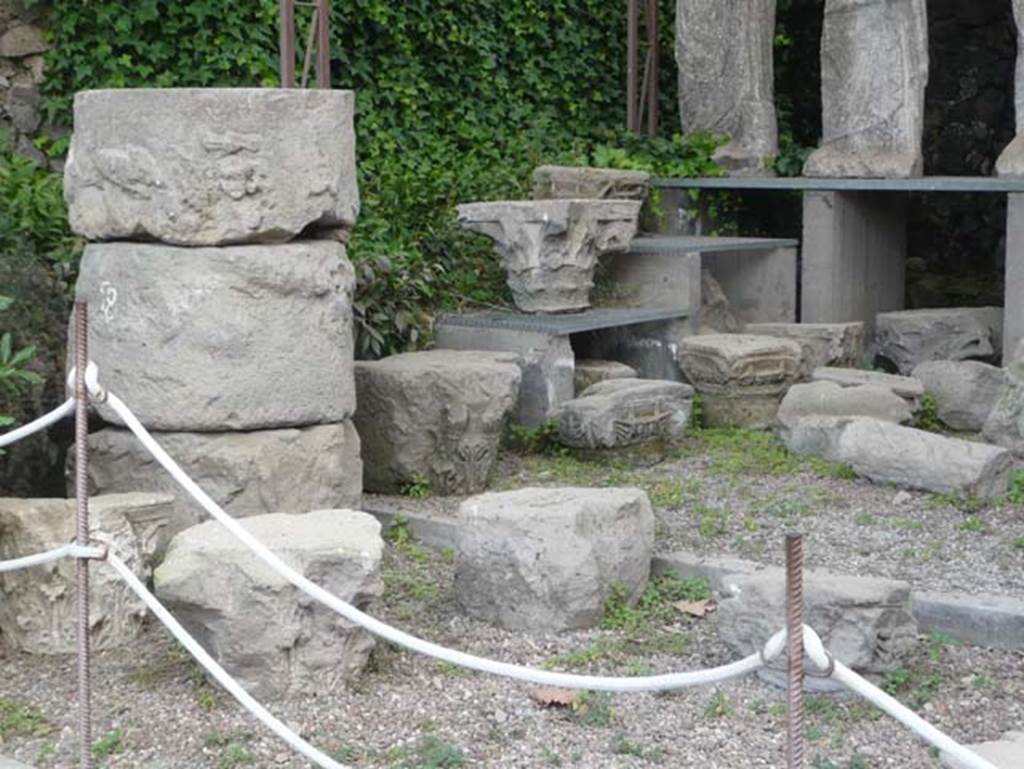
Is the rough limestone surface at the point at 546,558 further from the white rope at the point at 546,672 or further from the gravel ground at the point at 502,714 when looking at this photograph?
the white rope at the point at 546,672

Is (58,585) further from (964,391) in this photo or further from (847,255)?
(847,255)

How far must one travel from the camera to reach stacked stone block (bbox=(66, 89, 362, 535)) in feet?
19.2

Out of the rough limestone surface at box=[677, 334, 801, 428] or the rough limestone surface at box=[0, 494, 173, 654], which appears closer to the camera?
the rough limestone surface at box=[0, 494, 173, 654]

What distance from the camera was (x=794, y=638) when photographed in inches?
118

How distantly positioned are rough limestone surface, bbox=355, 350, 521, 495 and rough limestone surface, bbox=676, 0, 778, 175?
398cm

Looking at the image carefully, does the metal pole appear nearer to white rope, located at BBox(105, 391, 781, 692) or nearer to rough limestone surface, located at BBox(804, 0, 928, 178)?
rough limestone surface, located at BBox(804, 0, 928, 178)

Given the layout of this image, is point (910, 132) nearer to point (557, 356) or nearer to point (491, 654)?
point (557, 356)

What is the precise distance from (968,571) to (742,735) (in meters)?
1.65

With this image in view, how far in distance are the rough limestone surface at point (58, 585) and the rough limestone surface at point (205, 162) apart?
105cm

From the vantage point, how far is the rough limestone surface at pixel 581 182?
→ 9398 millimetres

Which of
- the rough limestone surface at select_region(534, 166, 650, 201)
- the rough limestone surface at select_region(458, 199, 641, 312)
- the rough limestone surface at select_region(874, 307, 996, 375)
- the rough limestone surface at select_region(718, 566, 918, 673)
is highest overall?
the rough limestone surface at select_region(534, 166, 650, 201)

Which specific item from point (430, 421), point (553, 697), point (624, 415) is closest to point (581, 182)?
point (624, 415)

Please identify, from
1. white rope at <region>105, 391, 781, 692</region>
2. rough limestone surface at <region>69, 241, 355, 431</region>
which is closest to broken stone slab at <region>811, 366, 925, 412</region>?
rough limestone surface at <region>69, 241, 355, 431</region>

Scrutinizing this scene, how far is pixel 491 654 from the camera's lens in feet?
17.3
